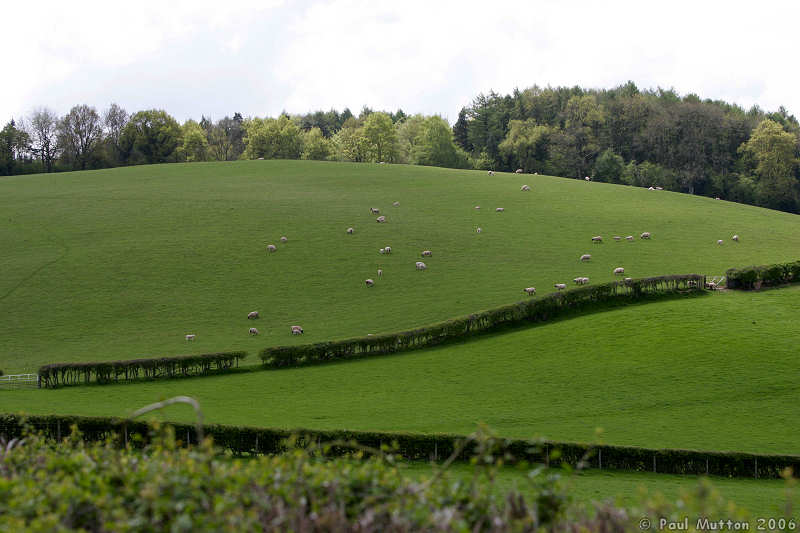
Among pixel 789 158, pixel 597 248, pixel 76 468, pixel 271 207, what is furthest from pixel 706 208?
pixel 76 468

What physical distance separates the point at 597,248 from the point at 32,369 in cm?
4205

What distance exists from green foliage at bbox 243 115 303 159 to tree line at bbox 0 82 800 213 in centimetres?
20

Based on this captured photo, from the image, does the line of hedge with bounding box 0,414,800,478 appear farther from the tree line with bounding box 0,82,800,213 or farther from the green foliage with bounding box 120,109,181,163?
the green foliage with bounding box 120,109,181,163

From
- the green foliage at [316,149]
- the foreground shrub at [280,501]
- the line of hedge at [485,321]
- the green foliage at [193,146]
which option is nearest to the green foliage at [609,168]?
the green foliage at [316,149]

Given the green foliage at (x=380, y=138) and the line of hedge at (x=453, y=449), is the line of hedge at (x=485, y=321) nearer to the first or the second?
the line of hedge at (x=453, y=449)

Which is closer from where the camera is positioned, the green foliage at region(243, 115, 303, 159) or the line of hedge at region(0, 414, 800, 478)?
the line of hedge at region(0, 414, 800, 478)

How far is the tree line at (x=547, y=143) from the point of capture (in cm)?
10775

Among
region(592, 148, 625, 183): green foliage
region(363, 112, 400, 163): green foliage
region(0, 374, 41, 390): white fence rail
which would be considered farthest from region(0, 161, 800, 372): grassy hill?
region(363, 112, 400, 163): green foliage

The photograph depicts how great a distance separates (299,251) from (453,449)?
3649 centimetres

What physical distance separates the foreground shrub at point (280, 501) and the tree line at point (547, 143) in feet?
351

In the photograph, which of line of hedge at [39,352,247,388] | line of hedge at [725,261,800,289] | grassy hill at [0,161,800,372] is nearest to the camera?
line of hedge at [39,352,247,388]

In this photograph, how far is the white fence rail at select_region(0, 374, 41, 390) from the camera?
1398 inches

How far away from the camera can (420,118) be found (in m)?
148

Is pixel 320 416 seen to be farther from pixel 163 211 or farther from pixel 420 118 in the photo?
pixel 420 118
